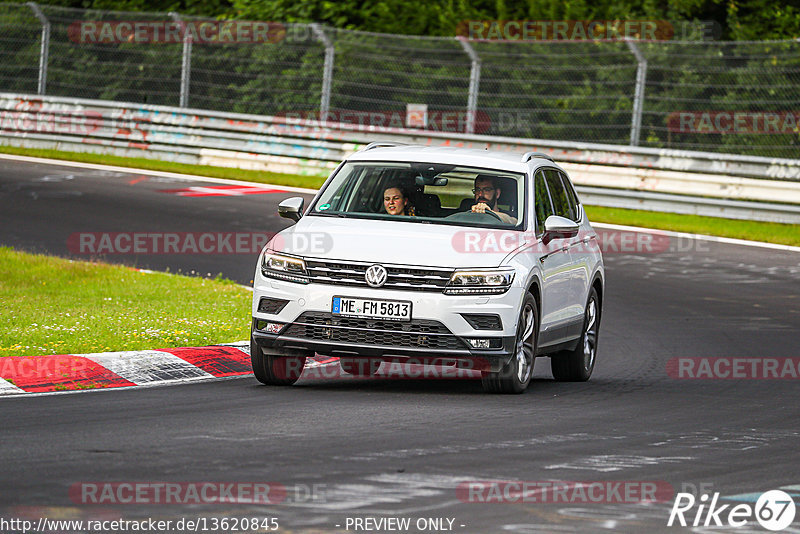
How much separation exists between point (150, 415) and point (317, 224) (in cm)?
230

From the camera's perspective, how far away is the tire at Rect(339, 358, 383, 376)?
451 inches

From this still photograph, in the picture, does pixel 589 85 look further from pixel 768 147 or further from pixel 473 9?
pixel 473 9

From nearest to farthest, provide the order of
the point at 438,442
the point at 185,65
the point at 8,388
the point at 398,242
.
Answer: the point at 438,442 → the point at 8,388 → the point at 398,242 → the point at 185,65

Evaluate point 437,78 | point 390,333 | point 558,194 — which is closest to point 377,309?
point 390,333

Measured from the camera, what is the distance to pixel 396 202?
35.7 feet

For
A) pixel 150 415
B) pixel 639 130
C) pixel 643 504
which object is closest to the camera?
pixel 643 504

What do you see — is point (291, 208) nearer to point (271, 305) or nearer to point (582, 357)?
point (271, 305)

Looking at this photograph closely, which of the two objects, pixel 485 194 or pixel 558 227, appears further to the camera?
pixel 485 194

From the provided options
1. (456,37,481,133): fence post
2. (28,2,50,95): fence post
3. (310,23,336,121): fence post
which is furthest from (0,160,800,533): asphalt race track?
(28,2,50,95): fence post

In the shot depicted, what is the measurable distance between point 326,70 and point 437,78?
2057mm

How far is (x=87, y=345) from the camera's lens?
35.7 ft

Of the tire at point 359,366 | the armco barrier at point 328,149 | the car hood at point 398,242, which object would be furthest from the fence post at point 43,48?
the car hood at point 398,242

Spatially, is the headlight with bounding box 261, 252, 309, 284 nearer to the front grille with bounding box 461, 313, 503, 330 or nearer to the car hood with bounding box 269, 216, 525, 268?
the car hood with bounding box 269, 216, 525, 268

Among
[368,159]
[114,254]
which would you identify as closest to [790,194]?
[114,254]
